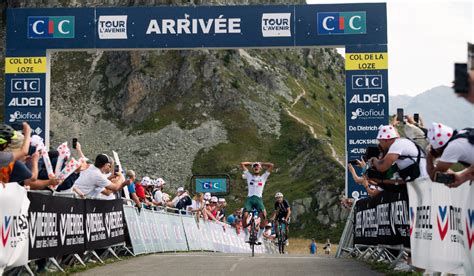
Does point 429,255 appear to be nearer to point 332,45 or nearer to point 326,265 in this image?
point 326,265

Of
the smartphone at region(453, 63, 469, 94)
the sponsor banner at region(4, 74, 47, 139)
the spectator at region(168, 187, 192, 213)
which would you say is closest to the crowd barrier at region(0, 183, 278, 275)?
the spectator at region(168, 187, 192, 213)

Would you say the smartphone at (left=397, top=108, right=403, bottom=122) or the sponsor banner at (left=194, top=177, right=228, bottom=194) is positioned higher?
the smartphone at (left=397, top=108, right=403, bottom=122)

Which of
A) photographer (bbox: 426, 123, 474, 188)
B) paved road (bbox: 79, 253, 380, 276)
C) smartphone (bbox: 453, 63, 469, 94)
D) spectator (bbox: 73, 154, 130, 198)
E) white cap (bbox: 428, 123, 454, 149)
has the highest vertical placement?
smartphone (bbox: 453, 63, 469, 94)

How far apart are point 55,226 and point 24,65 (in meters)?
15.3

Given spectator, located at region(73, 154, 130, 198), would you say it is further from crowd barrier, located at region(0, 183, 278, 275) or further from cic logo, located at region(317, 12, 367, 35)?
cic logo, located at region(317, 12, 367, 35)

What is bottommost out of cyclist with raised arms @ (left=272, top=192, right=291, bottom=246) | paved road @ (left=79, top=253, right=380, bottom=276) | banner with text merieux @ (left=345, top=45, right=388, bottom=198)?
paved road @ (left=79, top=253, right=380, bottom=276)

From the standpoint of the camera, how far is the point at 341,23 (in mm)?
27594

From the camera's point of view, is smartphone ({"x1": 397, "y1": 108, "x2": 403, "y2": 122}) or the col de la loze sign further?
the col de la loze sign

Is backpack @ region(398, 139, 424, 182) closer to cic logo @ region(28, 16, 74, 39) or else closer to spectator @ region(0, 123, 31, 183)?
spectator @ region(0, 123, 31, 183)

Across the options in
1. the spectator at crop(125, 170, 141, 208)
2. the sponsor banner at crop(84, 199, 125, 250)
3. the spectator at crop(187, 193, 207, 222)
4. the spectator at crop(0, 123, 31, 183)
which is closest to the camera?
the spectator at crop(0, 123, 31, 183)

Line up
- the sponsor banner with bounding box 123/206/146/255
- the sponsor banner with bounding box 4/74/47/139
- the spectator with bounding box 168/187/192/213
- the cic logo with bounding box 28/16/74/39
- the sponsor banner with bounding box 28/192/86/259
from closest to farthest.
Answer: the sponsor banner with bounding box 28/192/86/259, the sponsor banner with bounding box 123/206/146/255, the sponsor banner with bounding box 4/74/47/139, the cic logo with bounding box 28/16/74/39, the spectator with bounding box 168/187/192/213

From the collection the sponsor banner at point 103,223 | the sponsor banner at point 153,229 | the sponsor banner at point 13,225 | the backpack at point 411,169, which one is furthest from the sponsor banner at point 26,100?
the backpack at point 411,169

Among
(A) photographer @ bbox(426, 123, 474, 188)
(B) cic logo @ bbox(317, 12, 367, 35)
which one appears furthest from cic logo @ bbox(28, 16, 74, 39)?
(A) photographer @ bbox(426, 123, 474, 188)

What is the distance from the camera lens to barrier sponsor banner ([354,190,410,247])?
43.5 feet
